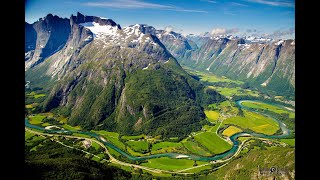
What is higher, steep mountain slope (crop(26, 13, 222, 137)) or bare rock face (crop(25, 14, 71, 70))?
bare rock face (crop(25, 14, 71, 70))

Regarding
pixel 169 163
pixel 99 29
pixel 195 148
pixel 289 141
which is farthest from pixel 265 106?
pixel 99 29

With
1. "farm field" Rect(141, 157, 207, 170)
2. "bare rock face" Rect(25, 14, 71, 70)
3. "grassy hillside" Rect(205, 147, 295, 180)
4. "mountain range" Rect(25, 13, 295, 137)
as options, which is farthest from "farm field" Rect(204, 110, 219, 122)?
"bare rock face" Rect(25, 14, 71, 70)

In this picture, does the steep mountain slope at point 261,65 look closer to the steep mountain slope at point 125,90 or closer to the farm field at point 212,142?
the steep mountain slope at point 125,90

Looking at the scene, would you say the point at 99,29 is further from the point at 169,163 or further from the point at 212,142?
the point at 169,163

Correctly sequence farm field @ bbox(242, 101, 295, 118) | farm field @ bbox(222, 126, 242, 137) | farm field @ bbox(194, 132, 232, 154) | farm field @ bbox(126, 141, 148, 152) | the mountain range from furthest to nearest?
farm field @ bbox(242, 101, 295, 118), the mountain range, farm field @ bbox(222, 126, 242, 137), farm field @ bbox(126, 141, 148, 152), farm field @ bbox(194, 132, 232, 154)

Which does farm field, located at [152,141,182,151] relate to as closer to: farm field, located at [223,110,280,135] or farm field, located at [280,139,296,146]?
farm field, located at [223,110,280,135]

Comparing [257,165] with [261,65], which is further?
[261,65]

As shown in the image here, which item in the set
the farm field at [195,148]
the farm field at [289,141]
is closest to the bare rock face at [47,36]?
the farm field at [195,148]

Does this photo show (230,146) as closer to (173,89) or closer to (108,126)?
(108,126)
